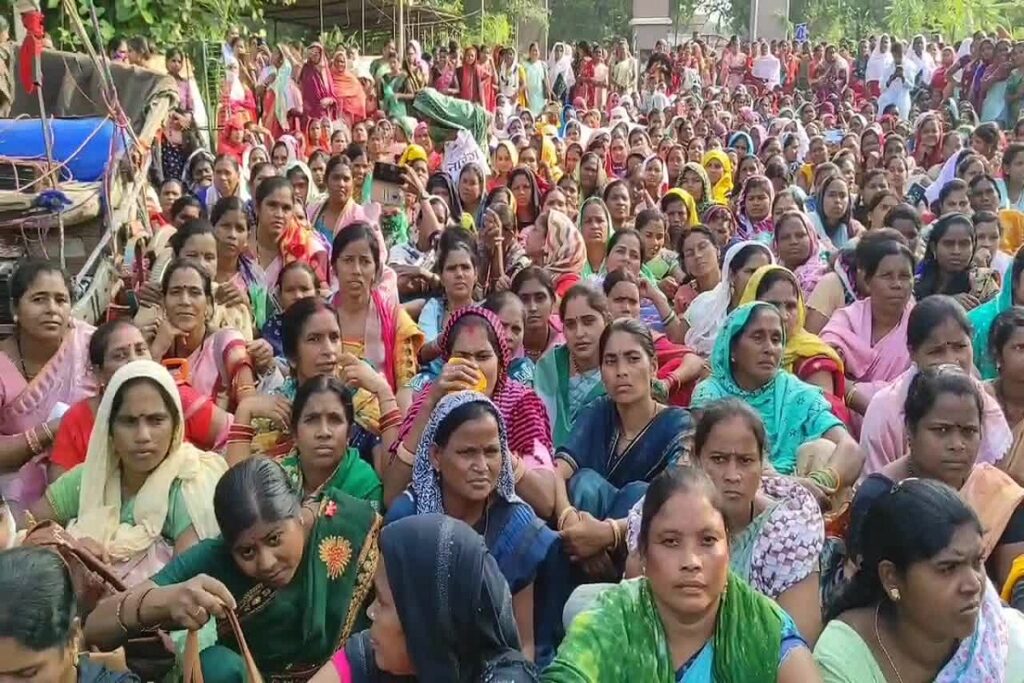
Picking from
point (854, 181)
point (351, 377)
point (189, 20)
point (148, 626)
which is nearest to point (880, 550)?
point (148, 626)


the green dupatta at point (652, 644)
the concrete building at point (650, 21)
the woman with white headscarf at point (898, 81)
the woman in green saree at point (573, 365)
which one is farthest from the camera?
the concrete building at point (650, 21)

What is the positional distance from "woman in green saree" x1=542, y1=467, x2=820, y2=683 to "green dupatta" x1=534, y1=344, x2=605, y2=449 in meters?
1.97

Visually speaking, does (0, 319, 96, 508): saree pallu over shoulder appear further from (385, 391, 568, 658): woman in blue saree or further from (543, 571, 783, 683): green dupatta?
(543, 571, 783, 683): green dupatta

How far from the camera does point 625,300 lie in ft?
15.4

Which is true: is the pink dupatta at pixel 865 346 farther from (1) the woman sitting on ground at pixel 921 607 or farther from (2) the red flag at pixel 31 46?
(2) the red flag at pixel 31 46

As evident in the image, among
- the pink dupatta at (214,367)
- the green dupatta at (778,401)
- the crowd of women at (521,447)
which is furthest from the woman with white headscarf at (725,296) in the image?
the pink dupatta at (214,367)

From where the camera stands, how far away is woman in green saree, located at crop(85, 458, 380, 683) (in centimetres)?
244

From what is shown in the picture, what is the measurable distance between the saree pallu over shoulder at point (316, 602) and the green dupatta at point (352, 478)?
0.37 metres

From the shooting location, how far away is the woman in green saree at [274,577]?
244cm

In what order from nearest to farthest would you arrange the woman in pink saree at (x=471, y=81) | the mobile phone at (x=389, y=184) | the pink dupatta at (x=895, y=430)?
the pink dupatta at (x=895, y=430) < the mobile phone at (x=389, y=184) < the woman in pink saree at (x=471, y=81)

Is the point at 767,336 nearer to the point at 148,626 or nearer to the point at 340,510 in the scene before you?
the point at 340,510

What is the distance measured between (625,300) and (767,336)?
109cm

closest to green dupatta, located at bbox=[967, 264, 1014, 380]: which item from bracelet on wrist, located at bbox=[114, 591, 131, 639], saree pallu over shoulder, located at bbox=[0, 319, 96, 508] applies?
bracelet on wrist, located at bbox=[114, 591, 131, 639]

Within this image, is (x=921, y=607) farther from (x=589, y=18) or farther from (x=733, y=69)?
(x=589, y=18)
